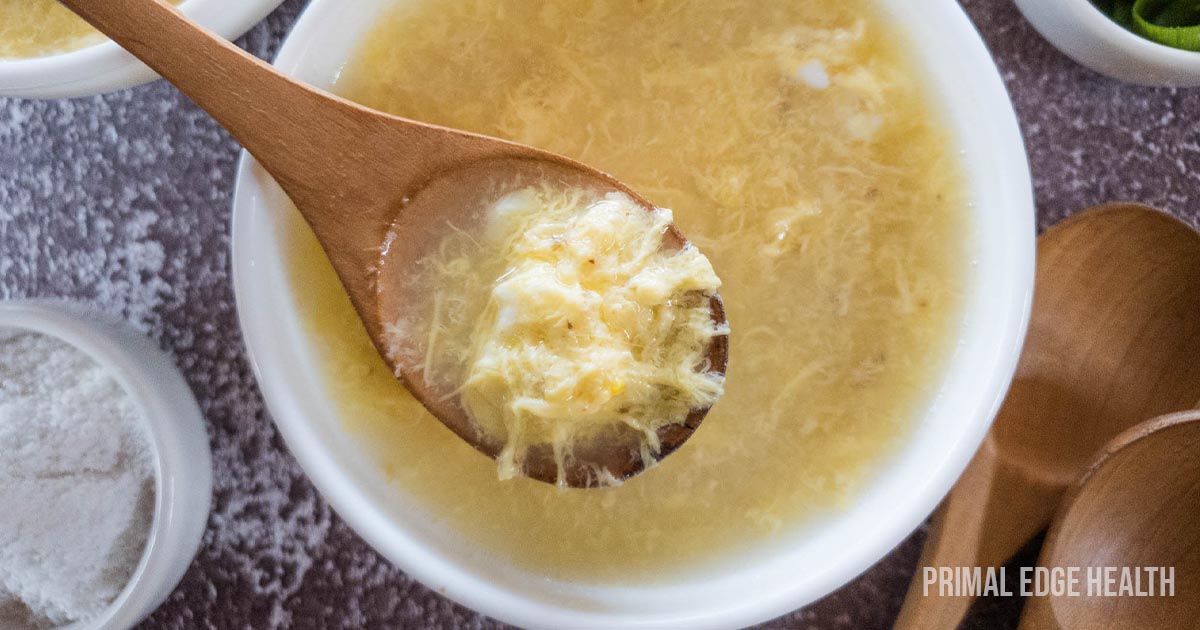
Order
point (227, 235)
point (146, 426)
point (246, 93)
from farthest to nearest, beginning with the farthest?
point (227, 235) < point (146, 426) < point (246, 93)

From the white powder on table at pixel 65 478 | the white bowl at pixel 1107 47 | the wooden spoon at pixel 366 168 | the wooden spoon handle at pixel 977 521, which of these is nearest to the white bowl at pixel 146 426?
the white powder on table at pixel 65 478

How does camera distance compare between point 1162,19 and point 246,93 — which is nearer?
point 246,93

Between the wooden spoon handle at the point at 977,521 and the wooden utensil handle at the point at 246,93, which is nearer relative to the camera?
the wooden utensil handle at the point at 246,93

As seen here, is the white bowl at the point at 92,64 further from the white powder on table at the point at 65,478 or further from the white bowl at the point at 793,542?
the white powder on table at the point at 65,478

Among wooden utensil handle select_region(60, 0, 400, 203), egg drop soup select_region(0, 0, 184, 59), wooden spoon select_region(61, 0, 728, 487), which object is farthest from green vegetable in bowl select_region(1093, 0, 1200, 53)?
egg drop soup select_region(0, 0, 184, 59)

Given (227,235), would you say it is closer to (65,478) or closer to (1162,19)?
(65,478)

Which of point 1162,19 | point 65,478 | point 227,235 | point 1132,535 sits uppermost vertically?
point 1162,19

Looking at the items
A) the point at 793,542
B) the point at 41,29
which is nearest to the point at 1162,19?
the point at 793,542

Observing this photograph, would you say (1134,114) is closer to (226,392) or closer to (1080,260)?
(1080,260)
